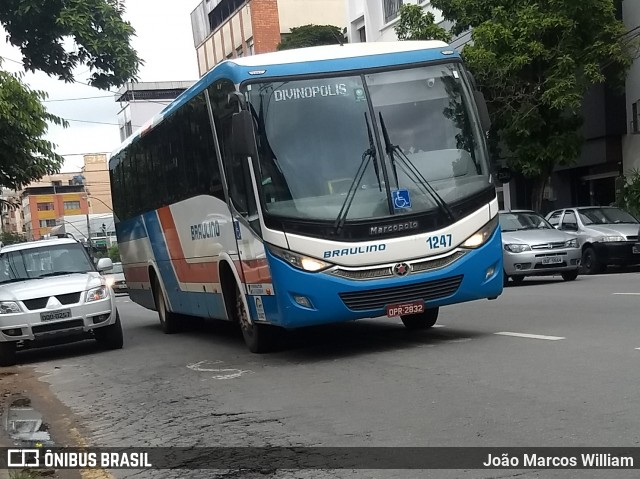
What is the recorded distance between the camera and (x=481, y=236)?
1054 cm

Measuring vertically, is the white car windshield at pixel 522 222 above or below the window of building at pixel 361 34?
below

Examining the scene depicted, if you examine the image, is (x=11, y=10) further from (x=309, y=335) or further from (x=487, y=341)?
(x=487, y=341)

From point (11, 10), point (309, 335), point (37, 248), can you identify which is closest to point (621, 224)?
point (309, 335)

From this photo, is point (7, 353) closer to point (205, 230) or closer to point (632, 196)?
point (205, 230)

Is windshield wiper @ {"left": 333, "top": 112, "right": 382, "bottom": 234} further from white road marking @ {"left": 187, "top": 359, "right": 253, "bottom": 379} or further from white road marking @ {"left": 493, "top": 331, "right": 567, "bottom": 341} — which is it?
white road marking @ {"left": 493, "top": 331, "right": 567, "bottom": 341}

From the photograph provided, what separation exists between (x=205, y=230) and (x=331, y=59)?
348cm

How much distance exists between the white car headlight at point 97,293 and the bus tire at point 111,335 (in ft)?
1.97

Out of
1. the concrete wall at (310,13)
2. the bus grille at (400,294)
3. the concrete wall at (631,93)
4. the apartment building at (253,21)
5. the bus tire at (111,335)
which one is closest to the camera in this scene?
the bus grille at (400,294)

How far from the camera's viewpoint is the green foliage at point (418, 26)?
2789cm

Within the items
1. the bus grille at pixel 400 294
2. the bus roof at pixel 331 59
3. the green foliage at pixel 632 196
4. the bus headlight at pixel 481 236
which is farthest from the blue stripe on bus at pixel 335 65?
the green foliage at pixel 632 196

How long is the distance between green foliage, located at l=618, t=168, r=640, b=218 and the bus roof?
55.0 ft

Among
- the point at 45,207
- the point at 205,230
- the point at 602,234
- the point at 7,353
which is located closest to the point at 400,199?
the point at 205,230

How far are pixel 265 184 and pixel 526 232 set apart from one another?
11.4 m

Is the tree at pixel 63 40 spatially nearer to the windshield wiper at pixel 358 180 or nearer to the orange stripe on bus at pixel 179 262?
the orange stripe on bus at pixel 179 262
